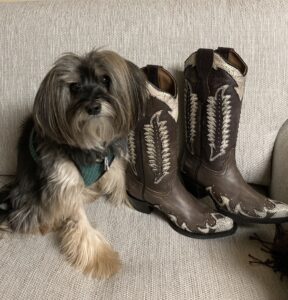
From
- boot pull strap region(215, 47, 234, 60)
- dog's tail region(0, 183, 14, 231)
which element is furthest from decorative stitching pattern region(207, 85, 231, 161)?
dog's tail region(0, 183, 14, 231)

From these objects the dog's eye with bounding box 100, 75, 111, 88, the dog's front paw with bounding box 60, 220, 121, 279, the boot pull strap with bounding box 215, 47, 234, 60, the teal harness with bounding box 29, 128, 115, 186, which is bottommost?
the dog's front paw with bounding box 60, 220, 121, 279

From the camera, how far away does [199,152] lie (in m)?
1.18

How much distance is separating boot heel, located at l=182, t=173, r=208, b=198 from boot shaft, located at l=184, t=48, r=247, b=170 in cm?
10

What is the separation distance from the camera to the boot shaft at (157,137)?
1.02 meters

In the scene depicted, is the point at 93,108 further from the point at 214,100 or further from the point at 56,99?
the point at 214,100

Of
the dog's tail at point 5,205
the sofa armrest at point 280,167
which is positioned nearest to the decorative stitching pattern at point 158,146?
the sofa armrest at point 280,167

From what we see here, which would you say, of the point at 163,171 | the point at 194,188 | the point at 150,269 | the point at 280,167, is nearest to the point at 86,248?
the point at 150,269

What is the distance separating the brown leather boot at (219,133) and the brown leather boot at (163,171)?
68 millimetres

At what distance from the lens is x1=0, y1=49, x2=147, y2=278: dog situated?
3.07 ft

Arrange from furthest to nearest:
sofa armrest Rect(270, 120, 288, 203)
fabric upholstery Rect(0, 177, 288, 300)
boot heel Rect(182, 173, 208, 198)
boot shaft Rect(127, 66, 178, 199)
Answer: boot heel Rect(182, 173, 208, 198)
sofa armrest Rect(270, 120, 288, 203)
boot shaft Rect(127, 66, 178, 199)
fabric upholstery Rect(0, 177, 288, 300)

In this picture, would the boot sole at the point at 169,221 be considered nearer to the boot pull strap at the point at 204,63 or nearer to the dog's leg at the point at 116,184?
the dog's leg at the point at 116,184

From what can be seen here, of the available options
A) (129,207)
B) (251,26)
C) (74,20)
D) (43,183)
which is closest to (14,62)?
(74,20)

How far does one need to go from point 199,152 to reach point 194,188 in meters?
0.15

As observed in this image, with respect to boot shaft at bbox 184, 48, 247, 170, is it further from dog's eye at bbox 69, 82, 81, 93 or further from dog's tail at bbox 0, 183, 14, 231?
dog's tail at bbox 0, 183, 14, 231
